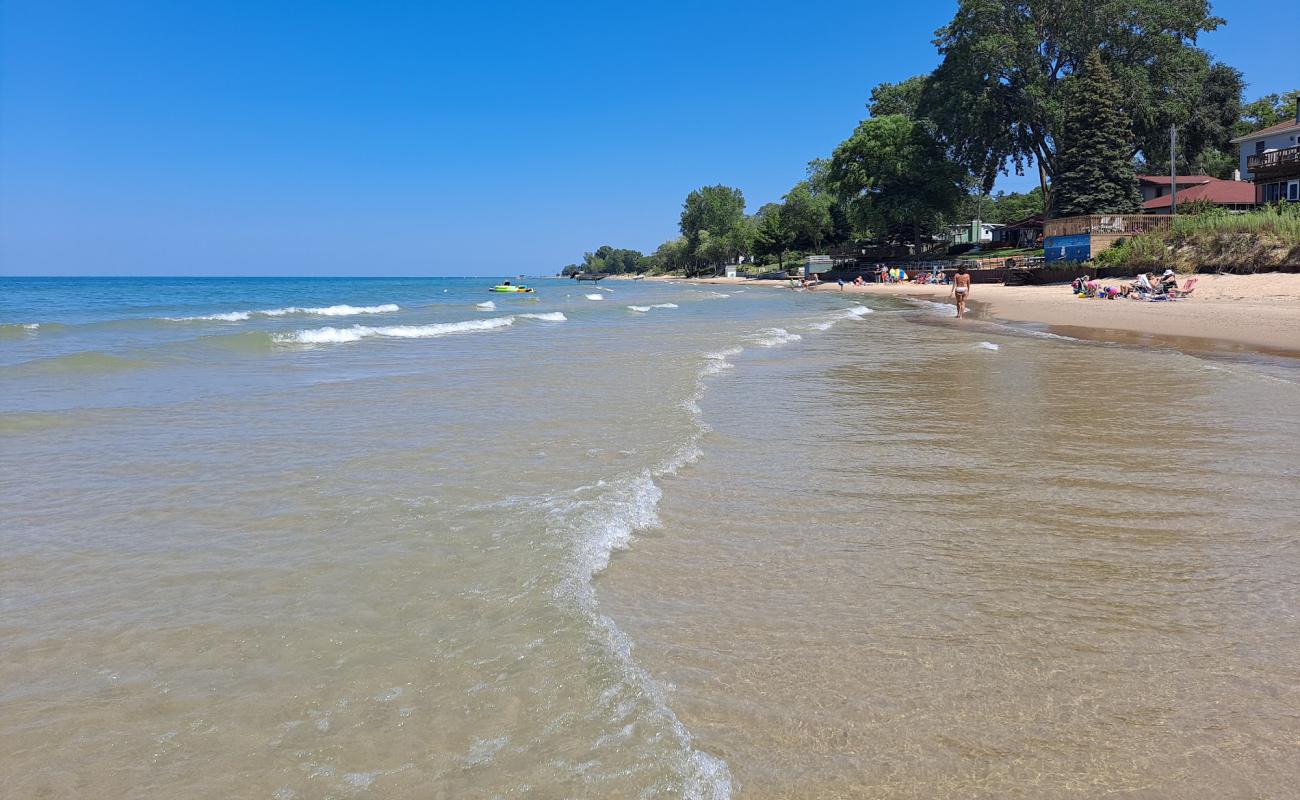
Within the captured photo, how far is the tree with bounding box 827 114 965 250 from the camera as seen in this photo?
6369cm

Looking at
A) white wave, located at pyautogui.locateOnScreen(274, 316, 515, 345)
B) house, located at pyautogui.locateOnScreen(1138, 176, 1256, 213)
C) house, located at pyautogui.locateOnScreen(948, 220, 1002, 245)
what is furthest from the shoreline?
house, located at pyautogui.locateOnScreen(948, 220, 1002, 245)

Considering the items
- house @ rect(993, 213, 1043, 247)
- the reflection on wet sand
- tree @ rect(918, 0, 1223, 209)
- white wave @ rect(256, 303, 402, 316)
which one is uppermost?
tree @ rect(918, 0, 1223, 209)

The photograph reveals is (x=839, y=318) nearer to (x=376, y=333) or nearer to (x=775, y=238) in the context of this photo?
(x=376, y=333)

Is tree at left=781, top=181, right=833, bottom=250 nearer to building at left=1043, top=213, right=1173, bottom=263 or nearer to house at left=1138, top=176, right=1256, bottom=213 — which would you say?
house at left=1138, top=176, right=1256, bottom=213

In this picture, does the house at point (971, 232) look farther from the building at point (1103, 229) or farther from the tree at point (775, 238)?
the building at point (1103, 229)

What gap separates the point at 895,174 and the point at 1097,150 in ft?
63.4

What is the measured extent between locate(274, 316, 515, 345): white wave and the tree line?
133 feet

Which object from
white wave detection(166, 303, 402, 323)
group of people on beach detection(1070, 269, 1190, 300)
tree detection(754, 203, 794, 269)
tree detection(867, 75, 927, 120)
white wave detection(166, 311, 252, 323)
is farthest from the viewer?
tree detection(754, 203, 794, 269)

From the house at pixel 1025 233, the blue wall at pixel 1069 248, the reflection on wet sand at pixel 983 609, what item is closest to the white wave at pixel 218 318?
the reflection on wet sand at pixel 983 609

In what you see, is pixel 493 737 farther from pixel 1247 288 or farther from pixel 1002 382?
pixel 1247 288

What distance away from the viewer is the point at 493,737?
9.46 ft

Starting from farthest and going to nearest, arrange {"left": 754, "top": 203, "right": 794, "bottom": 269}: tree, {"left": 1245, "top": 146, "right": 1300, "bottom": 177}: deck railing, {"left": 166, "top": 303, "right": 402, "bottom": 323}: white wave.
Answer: {"left": 754, "top": 203, "right": 794, "bottom": 269}: tree < {"left": 1245, "top": 146, "right": 1300, "bottom": 177}: deck railing < {"left": 166, "top": 303, "right": 402, "bottom": 323}: white wave

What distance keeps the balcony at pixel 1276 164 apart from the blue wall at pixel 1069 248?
1295 centimetres

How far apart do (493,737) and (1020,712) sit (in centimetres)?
203
